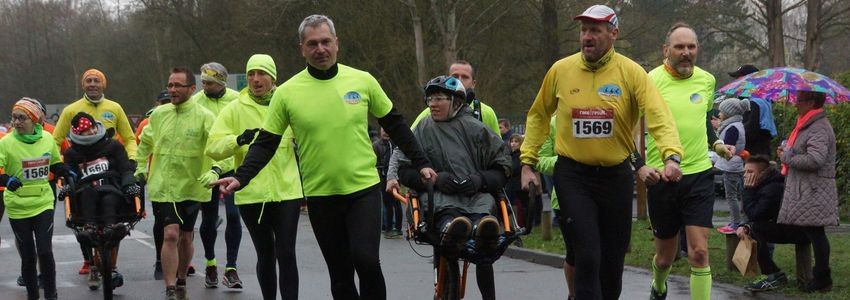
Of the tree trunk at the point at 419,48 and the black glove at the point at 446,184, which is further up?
the tree trunk at the point at 419,48

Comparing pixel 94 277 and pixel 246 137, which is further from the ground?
pixel 246 137

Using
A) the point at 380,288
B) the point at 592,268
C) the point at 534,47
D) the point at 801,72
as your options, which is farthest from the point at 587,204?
the point at 534,47

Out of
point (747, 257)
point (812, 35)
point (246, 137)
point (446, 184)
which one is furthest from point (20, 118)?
point (812, 35)

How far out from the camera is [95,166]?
10125 mm

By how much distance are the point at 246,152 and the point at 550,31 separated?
27214mm

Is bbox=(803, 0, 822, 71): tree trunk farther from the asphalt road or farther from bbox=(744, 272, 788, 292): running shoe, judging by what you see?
bbox=(744, 272, 788, 292): running shoe

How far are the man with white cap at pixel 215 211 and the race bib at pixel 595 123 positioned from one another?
4362 mm

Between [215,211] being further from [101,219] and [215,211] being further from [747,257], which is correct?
[747,257]

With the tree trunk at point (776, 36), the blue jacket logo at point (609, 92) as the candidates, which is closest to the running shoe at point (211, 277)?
the blue jacket logo at point (609, 92)

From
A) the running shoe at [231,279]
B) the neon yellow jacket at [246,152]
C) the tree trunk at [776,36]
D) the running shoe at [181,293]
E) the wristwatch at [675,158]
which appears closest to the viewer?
the wristwatch at [675,158]

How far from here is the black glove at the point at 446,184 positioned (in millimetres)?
7258

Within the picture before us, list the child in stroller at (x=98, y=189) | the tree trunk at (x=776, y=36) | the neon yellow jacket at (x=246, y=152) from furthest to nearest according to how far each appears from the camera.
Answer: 1. the tree trunk at (x=776, y=36)
2. the child in stroller at (x=98, y=189)
3. the neon yellow jacket at (x=246, y=152)

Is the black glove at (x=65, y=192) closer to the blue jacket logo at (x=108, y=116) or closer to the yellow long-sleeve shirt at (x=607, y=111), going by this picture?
the blue jacket logo at (x=108, y=116)

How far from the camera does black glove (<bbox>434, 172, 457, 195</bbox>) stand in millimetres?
7258
